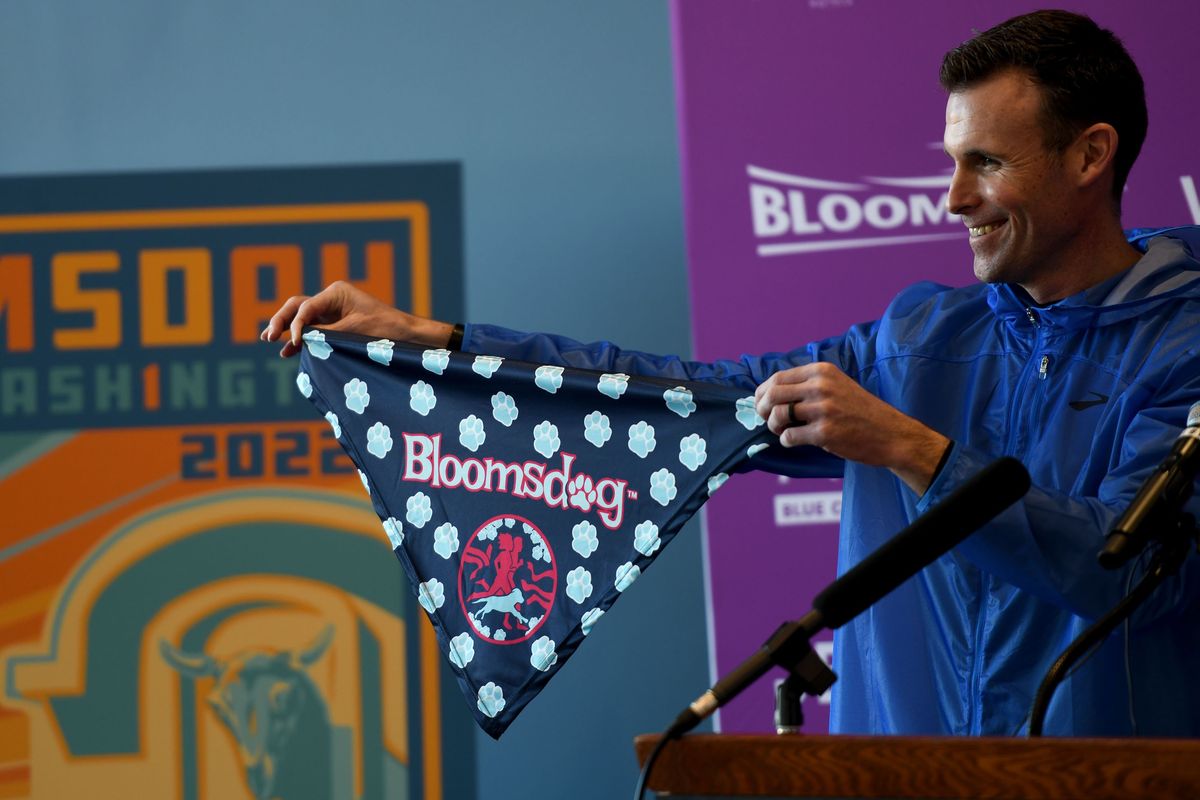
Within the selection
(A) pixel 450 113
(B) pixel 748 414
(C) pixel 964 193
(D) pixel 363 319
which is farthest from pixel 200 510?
(C) pixel 964 193

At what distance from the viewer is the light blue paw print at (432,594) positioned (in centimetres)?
204

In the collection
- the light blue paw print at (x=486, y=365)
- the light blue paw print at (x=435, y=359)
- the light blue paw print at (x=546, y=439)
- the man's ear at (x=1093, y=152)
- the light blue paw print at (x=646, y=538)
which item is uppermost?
the man's ear at (x=1093, y=152)

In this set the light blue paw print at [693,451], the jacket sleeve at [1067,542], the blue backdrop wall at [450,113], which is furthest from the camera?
the blue backdrop wall at [450,113]

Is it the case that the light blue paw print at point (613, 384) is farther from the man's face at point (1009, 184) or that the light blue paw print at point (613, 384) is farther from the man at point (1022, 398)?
the man's face at point (1009, 184)

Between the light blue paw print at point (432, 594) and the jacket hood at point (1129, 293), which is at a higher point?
the jacket hood at point (1129, 293)

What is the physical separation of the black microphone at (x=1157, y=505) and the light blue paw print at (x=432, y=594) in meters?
1.04

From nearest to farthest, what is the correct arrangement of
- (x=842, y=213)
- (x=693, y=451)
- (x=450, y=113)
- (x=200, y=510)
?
(x=693, y=451), (x=842, y=213), (x=200, y=510), (x=450, y=113)

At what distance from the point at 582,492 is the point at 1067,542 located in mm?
699

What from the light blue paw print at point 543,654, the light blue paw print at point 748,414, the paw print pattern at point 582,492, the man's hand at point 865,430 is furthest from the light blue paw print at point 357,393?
the man's hand at point 865,430

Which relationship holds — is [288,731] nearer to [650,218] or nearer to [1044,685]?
[650,218]

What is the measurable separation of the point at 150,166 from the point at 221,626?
3.75ft

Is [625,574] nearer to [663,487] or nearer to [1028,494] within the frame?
[663,487]

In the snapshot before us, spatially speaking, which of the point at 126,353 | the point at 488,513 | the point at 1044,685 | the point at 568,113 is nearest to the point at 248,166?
the point at 126,353

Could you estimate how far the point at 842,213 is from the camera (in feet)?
9.71
